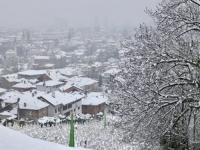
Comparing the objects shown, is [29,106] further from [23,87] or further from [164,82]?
[164,82]

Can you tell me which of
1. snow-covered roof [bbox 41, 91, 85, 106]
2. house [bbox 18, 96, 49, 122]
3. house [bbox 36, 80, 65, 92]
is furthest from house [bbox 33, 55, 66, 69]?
house [bbox 18, 96, 49, 122]

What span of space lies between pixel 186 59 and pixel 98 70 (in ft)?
178

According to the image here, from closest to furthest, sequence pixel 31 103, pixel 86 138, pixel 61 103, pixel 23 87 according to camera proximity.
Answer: pixel 86 138 → pixel 31 103 → pixel 61 103 → pixel 23 87

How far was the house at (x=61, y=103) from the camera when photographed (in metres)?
23.6

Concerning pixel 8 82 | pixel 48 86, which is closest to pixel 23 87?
pixel 48 86

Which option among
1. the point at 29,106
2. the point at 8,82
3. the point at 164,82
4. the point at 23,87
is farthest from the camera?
the point at 8,82

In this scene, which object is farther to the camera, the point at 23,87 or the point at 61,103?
the point at 23,87

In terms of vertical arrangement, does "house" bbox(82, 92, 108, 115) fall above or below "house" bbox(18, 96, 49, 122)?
below

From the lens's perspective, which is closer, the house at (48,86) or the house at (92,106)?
the house at (92,106)

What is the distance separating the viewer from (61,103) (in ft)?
79.1

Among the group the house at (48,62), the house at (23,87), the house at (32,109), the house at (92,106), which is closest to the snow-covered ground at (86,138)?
the house at (32,109)

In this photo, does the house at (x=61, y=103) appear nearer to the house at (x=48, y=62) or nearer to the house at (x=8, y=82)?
the house at (x=8, y=82)

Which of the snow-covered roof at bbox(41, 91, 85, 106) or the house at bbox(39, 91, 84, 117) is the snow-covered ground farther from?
the snow-covered roof at bbox(41, 91, 85, 106)

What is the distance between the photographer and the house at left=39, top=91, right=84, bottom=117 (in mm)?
Answer: 23562
